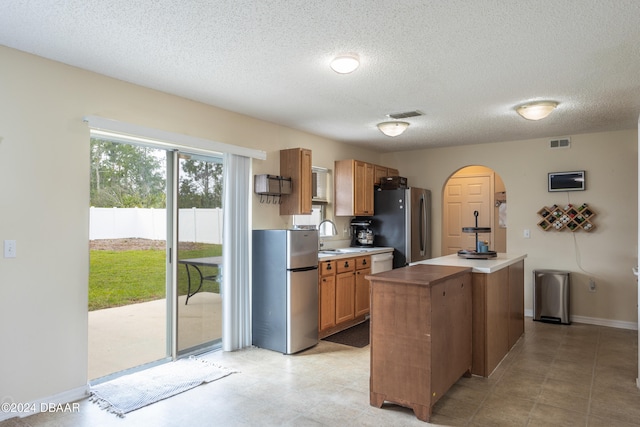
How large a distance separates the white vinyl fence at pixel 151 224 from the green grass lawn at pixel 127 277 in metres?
0.15

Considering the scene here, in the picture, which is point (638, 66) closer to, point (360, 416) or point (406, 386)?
point (406, 386)

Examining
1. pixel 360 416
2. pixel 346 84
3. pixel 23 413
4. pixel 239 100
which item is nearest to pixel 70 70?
pixel 239 100

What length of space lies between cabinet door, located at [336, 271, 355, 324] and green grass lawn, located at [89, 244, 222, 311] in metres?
1.72

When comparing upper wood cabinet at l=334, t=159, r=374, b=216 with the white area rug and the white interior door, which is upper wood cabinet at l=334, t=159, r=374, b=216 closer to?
the white interior door

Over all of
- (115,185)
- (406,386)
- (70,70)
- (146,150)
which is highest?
(70,70)

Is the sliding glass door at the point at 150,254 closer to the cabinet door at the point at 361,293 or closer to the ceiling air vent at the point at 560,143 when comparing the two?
the cabinet door at the point at 361,293

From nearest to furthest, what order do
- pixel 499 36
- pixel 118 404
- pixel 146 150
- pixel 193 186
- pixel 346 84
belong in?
pixel 499 36, pixel 118 404, pixel 346 84, pixel 146 150, pixel 193 186

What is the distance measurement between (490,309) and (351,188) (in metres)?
2.65

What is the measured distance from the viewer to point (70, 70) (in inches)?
117

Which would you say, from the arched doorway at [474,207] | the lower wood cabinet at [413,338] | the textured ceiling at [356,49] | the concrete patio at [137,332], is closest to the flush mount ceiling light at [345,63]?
the textured ceiling at [356,49]

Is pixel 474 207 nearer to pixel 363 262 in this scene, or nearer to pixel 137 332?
pixel 363 262

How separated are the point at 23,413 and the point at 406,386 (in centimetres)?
253

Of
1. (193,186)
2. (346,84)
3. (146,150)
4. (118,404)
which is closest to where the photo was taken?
(118,404)

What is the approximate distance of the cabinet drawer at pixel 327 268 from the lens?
177 inches
